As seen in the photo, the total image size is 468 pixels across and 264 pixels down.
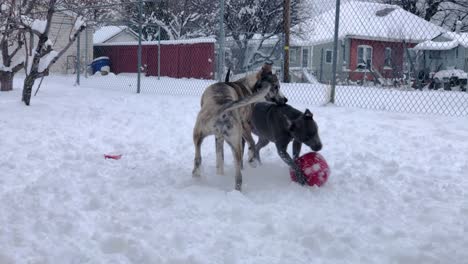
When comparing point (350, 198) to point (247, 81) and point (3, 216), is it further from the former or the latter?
point (3, 216)

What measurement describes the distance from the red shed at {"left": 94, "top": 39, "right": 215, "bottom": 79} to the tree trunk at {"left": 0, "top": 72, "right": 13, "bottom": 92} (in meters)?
9.78

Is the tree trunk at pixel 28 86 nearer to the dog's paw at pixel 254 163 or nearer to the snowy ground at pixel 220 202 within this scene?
the snowy ground at pixel 220 202

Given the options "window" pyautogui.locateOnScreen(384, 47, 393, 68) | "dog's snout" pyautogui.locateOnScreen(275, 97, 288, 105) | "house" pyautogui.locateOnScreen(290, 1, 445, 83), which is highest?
"house" pyautogui.locateOnScreen(290, 1, 445, 83)

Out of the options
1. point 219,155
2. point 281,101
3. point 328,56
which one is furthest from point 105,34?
point 219,155

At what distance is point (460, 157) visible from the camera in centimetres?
541

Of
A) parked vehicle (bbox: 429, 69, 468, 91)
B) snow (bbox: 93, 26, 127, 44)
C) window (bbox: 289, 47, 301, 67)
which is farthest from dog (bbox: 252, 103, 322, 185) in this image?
snow (bbox: 93, 26, 127, 44)

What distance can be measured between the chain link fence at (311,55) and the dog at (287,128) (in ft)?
25.4

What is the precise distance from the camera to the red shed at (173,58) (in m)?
21.5

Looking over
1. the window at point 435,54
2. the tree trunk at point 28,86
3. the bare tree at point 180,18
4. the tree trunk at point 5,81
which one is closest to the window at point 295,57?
the bare tree at point 180,18

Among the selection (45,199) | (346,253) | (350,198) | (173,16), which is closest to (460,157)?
(350,198)

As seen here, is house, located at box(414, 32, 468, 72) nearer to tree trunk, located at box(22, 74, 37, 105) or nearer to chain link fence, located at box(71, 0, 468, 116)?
chain link fence, located at box(71, 0, 468, 116)

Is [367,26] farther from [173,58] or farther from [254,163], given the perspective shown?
[254,163]

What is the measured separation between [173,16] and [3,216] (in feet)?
88.2

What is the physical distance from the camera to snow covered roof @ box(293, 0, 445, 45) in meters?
24.7
